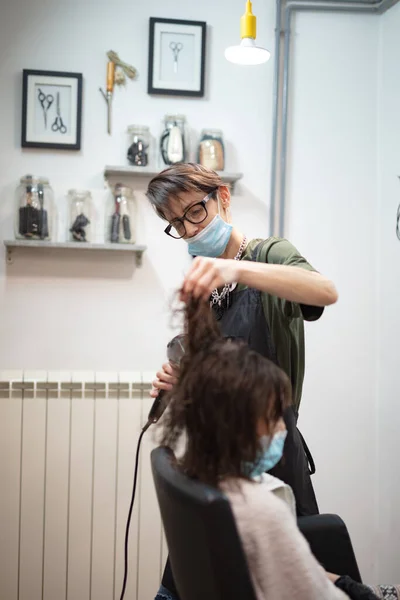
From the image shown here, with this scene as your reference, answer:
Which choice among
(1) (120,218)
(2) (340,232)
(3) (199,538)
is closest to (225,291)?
(3) (199,538)

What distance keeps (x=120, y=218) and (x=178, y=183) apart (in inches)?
42.5

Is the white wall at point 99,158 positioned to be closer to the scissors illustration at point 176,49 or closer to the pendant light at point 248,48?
the scissors illustration at point 176,49

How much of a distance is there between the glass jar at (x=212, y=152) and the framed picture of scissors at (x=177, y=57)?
198 millimetres

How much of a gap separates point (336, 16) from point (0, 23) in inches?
53.4

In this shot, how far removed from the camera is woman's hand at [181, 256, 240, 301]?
47.6 inches

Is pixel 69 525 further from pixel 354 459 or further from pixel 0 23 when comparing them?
pixel 0 23

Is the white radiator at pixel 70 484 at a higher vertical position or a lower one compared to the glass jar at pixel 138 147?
lower

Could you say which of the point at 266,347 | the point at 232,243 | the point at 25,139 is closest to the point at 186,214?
the point at 232,243

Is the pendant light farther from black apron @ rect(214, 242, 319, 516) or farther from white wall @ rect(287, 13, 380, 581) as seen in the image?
black apron @ rect(214, 242, 319, 516)

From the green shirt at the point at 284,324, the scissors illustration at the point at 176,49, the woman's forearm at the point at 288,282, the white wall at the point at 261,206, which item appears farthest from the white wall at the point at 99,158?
the woman's forearm at the point at 288,282

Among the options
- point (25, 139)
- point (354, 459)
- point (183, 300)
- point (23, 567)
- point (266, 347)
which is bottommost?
point (23, 567)

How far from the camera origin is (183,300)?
4.04 ft

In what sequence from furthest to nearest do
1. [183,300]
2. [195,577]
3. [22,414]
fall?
1. [22,414]
2. [183,300]
3. [195,577]

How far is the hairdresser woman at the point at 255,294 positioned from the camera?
4.91ft
